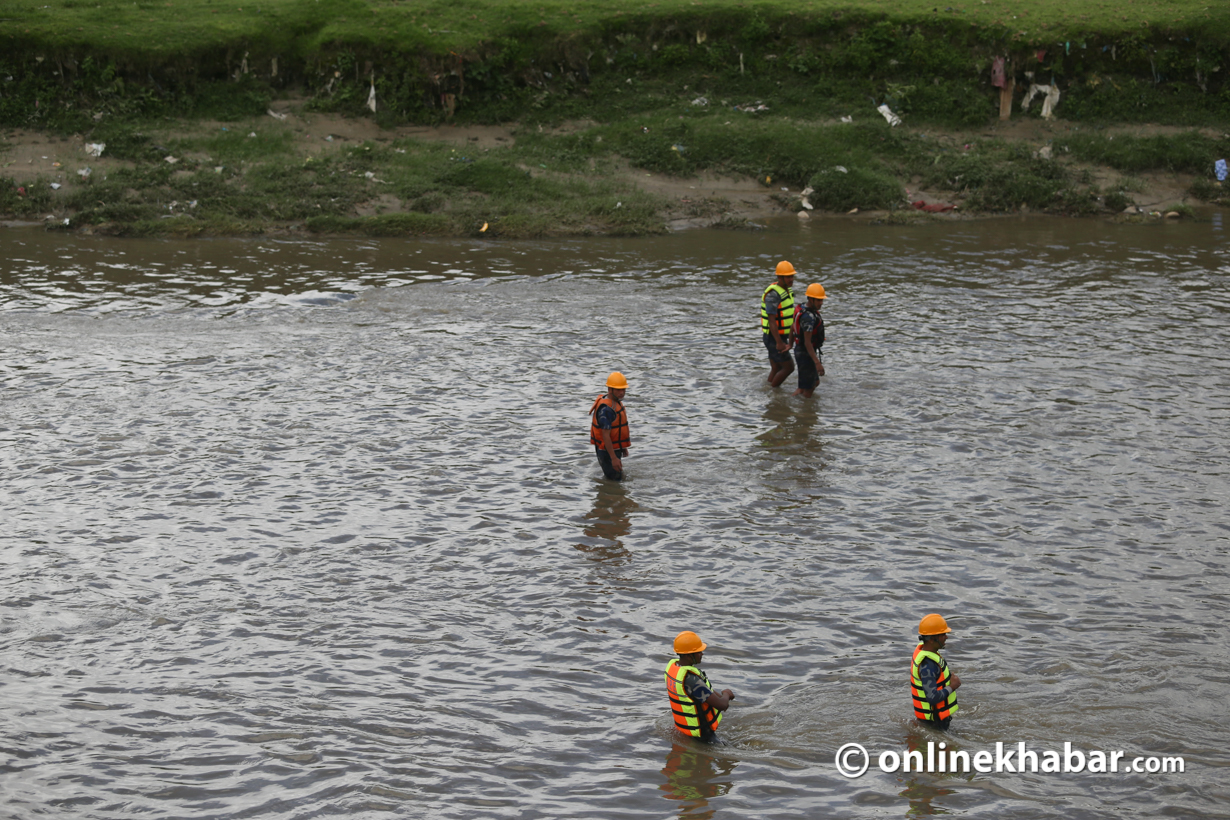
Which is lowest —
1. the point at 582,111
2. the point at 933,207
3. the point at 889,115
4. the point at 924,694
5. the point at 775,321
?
the point at 924,694

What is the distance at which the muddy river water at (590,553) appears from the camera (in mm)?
8609

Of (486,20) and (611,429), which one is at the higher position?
(486,20)

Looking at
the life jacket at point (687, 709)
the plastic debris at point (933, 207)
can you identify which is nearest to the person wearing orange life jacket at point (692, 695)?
the life jacket at point (687, 709)

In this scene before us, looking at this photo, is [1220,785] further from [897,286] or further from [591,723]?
[897,286]

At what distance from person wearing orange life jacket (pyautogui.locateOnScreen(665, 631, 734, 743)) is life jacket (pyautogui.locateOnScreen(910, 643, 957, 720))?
4.71 ft

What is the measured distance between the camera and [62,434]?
601 inches

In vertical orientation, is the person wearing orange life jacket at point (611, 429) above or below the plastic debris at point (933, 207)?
below

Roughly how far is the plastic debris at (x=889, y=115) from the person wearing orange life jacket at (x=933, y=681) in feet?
83.7

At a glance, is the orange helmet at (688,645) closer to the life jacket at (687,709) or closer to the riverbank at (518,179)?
the life jacket at (687,709)

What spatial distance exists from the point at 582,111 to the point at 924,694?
26.0 metres

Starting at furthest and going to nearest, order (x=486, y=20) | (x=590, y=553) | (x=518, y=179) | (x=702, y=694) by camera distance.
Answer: (x=486, y=20) < (x=518, y=179) < (x=590, y=553) < (x=702, y=694)

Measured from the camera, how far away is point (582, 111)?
32062 millimetres

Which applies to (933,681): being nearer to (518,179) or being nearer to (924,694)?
(924,694)

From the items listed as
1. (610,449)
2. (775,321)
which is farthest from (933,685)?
(775,321)
